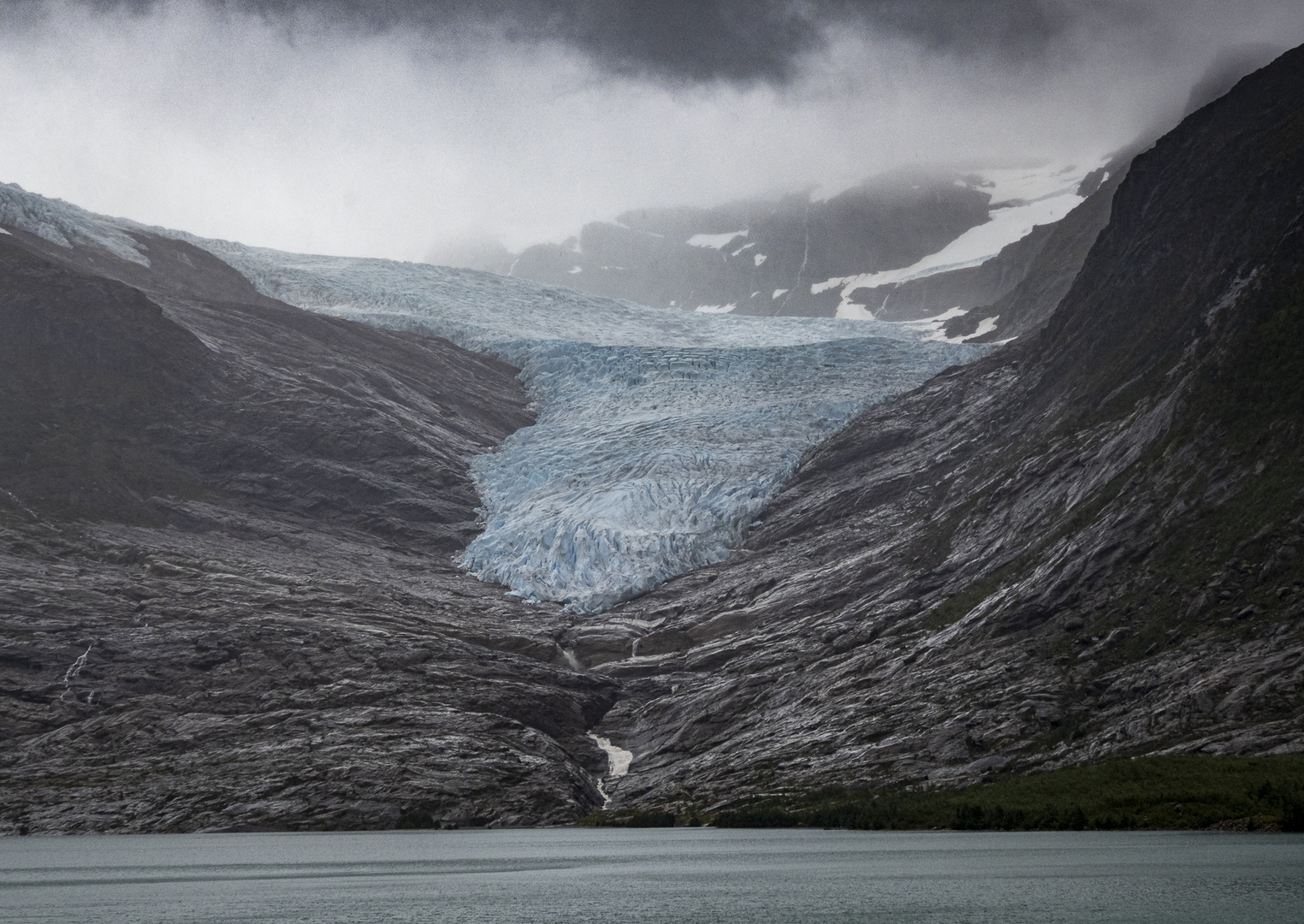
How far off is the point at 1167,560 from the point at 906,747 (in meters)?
19.9

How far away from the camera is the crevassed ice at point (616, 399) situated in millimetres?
116188

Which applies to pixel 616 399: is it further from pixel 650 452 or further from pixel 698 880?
pixel 698 880

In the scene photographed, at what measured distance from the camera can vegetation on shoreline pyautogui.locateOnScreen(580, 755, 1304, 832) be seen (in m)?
49.0

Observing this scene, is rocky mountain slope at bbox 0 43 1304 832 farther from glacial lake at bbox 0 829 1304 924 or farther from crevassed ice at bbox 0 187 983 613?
glacial lake at bbox 0 829 1304 924

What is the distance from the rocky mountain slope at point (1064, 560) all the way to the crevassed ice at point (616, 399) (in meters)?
5.33

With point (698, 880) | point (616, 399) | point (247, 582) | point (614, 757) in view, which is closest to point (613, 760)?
point (614, 757)

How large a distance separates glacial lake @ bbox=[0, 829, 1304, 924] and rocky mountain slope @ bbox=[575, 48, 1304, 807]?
13.7 metres

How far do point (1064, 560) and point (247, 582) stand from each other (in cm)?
6944

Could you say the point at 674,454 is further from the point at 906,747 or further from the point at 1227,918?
the point at 1227,918

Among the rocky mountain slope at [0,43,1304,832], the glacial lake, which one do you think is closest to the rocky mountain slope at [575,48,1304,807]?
the rocky mountain slope at [0,43,1304,832]

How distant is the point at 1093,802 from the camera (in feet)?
180

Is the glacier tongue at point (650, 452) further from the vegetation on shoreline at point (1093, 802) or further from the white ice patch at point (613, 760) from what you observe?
the vegetation on shoreline at point (1093, 802)

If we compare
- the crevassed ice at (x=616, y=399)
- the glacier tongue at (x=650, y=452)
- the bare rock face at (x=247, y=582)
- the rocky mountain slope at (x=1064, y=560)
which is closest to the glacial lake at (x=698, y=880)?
the rocky mountain slope at (x=1064, y=560)

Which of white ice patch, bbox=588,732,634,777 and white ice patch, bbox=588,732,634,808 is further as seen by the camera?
white ice patch, bbox=588,732,634,777
